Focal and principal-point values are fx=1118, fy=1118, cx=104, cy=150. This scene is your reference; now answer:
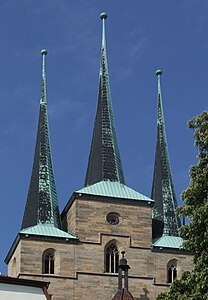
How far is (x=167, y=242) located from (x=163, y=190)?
148 inches

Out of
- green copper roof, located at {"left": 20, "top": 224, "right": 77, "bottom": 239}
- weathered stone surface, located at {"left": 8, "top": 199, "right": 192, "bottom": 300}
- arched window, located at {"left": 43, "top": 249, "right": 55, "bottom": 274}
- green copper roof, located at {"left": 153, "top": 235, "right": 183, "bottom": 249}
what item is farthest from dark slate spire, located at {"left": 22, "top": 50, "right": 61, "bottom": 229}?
green copper roof, located at {"left": 153, "top": 235, "right": 183, "bottom": 249}

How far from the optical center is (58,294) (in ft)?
175

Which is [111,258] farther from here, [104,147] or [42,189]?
[104,147]

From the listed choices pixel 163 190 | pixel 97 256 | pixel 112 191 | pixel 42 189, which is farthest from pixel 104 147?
pixel 97 256

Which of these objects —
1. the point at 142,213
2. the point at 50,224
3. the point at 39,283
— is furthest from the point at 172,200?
the point at 39,283

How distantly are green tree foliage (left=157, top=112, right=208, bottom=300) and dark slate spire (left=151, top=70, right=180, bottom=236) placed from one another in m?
24.4

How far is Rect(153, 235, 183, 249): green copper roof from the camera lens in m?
56.1

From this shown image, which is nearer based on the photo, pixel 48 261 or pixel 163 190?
pixel 48 261

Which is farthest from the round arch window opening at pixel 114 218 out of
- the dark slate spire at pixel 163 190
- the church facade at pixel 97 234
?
the dark slate spire at pixel 163 190

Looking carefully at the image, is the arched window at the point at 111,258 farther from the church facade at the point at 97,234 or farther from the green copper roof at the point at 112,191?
the green copper roof at the point at 112,191

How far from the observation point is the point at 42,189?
56.4 metres

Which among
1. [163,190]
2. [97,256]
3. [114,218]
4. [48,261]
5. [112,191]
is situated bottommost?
[48,261]

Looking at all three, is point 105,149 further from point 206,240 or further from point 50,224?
point 206,240

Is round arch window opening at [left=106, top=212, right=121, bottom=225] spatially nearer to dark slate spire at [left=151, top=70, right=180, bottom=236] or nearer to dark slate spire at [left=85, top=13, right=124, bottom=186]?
dark slate spire at [left=85, top=13, right=124, bottom=186]
